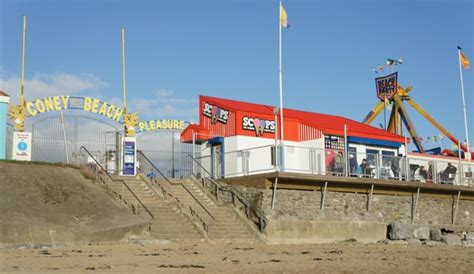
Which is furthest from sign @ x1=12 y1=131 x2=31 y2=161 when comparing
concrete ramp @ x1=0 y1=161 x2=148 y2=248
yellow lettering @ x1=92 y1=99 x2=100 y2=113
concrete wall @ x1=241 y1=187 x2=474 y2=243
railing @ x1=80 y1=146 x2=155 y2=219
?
concrete wall @ x1=241 y1=187 x2=474 y2=243

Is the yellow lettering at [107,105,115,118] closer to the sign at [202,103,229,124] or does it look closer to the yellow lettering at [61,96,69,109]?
the yellow lettering at [61,96,69,109]

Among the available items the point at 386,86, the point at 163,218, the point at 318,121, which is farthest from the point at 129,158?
the point at 386,86

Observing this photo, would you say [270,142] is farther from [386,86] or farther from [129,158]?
[386,86]

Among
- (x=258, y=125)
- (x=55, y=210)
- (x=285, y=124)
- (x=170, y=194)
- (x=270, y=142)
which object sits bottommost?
(x=55, y=210)

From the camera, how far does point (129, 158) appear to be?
89.0 feet

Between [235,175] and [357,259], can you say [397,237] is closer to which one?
[235,175]

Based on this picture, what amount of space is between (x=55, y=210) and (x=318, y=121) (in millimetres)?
17673

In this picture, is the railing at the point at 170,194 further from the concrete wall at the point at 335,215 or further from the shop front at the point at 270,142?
the shop front at the point at 270,142

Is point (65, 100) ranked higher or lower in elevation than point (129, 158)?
higher

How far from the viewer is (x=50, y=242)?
19062 millimetres

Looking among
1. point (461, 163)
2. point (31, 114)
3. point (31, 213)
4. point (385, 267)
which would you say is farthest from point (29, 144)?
→ point (461, 163)

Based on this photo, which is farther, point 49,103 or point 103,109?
point 103,109

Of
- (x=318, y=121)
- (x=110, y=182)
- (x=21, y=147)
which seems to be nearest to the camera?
(x=21, y=147)

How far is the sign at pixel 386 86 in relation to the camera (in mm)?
53638
